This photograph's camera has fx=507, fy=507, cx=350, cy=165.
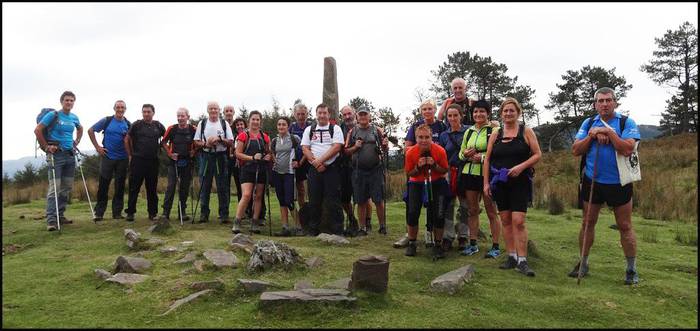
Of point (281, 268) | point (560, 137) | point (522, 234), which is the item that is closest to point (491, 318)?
point (522, 234)

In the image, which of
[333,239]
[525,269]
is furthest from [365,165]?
[525,269]

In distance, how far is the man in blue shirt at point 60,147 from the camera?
8258mm

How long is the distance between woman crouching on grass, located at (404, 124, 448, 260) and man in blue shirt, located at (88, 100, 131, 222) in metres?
5.50

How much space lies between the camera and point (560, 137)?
167ft

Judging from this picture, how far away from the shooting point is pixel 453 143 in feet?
22.5

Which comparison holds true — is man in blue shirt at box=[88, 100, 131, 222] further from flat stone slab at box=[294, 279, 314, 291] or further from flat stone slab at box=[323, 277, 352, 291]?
flat stone slab at box=[323, 277, 352, 291]

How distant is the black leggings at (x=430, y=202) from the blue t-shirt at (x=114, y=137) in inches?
217

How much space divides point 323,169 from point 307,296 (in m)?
3.76

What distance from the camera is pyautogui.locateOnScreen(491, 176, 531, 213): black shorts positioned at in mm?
5703

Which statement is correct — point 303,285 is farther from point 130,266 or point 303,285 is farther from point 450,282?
point 130,266

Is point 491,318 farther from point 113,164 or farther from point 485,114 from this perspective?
point 113,164

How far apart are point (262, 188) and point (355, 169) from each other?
1.74 metres

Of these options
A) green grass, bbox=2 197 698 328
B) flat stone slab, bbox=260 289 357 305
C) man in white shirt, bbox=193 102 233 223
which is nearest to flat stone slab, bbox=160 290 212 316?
green grass, bbox=2 197 698 328

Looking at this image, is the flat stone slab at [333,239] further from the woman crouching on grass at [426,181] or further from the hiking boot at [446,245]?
the hiking boot at [446,245]
